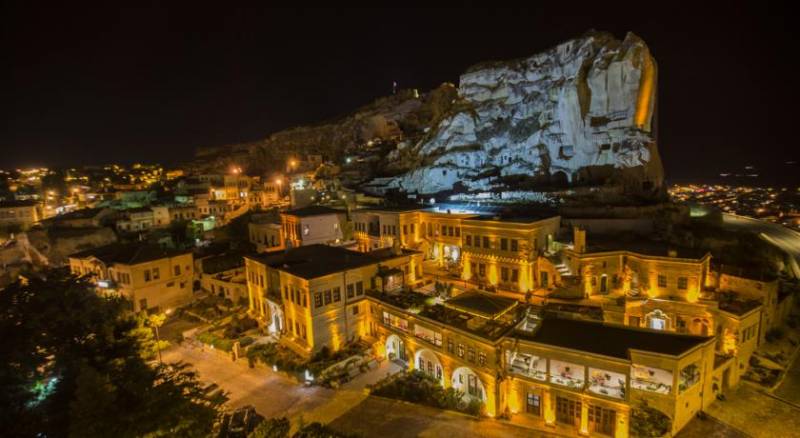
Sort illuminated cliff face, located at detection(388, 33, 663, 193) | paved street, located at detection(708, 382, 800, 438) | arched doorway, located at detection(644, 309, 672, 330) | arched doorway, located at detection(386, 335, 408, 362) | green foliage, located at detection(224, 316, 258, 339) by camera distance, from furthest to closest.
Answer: illuminated cliff face, located at detection(388, 33, 663, 193) → green foliage, located at detection(224, 316, 258, 339) → arched doorway, located at detection(386, 335, 408, 362) → arched doorway, located at detection(644, 309, 672, 330) → paved street, located at detection(708, 382, 800, 438)

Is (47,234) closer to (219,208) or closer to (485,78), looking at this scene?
(219,208)

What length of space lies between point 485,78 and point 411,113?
102 feet

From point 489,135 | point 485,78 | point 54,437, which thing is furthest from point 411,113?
point 54,437

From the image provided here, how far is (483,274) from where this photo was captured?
3231 cm

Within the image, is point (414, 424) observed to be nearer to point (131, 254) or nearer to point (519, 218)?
point (519, 218)

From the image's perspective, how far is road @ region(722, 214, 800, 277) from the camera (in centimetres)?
3700

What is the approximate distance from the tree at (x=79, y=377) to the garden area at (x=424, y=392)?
32.3ft

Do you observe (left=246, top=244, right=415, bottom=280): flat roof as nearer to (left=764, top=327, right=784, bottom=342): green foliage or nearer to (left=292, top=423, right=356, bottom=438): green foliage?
(left=292, top=423, right=356, bottom=438): green foliage

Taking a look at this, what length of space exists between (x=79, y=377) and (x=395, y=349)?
57.3 ft

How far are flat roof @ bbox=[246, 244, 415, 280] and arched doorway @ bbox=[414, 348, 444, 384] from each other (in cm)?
779

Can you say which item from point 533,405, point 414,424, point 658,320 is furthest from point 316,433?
point 658,320

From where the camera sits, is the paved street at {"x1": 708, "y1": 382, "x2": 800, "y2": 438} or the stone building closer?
the paved street at {"x1": 708, "y1": 382, "x2": 800, "y2": 438}

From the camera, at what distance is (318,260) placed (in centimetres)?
2898

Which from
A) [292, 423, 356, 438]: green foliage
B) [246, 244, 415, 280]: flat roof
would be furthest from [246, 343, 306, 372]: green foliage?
[292, 423, 356, 438]: green foliage
